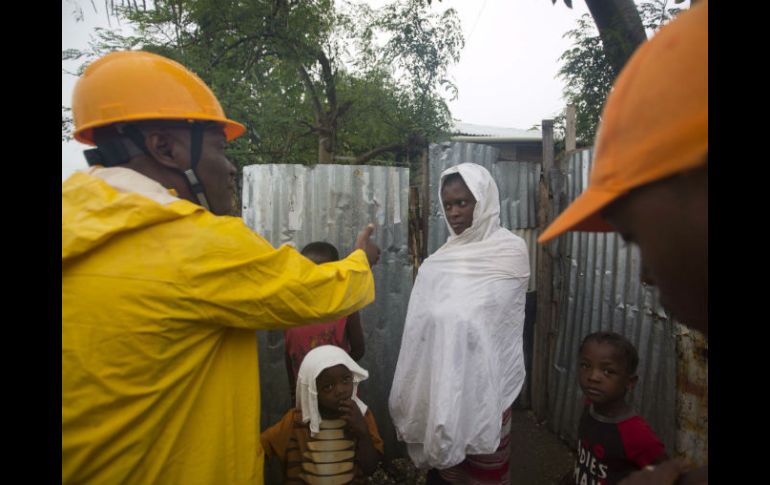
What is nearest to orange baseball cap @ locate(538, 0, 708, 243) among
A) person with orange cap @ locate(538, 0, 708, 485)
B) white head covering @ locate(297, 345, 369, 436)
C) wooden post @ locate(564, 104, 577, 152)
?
person with orange cap @ locate(538, 0, 708, 485)

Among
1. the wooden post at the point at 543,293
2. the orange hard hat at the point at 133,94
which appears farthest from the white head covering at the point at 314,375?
the wooden post at the point at 543,293

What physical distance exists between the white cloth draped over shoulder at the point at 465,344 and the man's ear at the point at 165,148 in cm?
170

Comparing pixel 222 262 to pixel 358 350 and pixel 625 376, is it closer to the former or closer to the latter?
pixel 358 350

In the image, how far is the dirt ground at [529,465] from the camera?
3484 mm

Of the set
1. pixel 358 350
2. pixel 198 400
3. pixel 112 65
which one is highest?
pixel 112 65

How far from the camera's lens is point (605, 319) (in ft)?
11.0

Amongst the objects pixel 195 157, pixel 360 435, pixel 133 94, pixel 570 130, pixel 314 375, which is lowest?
pixel 360 435

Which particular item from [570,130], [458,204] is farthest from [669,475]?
[570,130]

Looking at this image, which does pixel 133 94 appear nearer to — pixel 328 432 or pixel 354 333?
pixel 328 432

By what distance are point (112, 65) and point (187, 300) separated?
3.07 ft

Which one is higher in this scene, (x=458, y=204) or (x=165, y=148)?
(x=165, y=148)

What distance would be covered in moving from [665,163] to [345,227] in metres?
2.87
